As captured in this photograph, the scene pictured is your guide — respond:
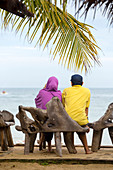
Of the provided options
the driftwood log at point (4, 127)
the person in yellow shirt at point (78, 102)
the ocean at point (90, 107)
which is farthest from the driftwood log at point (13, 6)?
the ocean at point (90, 107)

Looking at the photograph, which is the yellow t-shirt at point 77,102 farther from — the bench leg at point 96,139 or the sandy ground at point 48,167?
the sandy ground at point 48,167

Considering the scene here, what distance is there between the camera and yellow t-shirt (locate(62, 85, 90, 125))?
226 inches

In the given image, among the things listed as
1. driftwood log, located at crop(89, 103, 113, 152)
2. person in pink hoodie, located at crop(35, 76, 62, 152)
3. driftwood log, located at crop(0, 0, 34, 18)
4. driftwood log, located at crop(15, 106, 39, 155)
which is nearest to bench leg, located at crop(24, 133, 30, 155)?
driftwood log, located at crop(15, 106, 39, 155)

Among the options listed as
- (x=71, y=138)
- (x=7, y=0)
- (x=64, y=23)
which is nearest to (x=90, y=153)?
(x=71, y=138)

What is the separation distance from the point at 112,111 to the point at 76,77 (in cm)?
91

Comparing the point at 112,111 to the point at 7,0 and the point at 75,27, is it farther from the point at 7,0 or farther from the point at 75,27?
the point at 75,27

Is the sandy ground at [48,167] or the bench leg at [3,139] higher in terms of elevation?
the bench leg at [3,139]

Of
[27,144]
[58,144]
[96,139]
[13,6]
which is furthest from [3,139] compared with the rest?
[13,6]

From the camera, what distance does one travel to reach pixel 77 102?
18.9 ft

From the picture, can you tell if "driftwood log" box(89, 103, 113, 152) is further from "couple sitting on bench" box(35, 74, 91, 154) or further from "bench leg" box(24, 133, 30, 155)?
"bench leg" box(24, 133, 30, 155)

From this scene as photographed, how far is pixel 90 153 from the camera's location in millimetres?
5777

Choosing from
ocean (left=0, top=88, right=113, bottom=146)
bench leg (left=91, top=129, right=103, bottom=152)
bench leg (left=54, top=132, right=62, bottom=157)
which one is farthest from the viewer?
ocean (left=0, top=88, right=113, bottom=146)

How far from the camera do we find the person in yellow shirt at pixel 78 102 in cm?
574

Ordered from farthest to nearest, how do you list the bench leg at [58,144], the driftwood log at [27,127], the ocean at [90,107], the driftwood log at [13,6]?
the ocean at [90,107] < the driftwood log at [27,127] < the bench leg at [58,144] < the driftwood log at [13,6]
